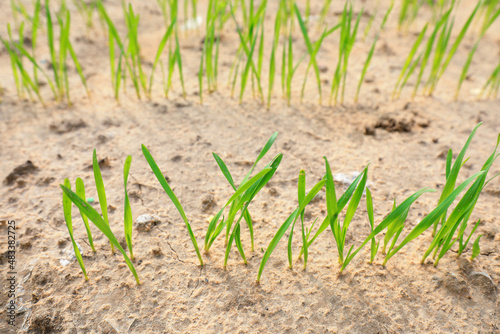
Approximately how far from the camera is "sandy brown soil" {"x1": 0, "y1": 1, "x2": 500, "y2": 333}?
1015mm

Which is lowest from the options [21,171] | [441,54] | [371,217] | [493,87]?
[21,171]

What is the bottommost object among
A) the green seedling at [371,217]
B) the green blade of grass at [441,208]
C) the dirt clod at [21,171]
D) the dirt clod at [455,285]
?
the dirt clod at [21,171]

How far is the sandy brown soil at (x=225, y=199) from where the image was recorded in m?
1.01

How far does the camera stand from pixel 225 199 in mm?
1377

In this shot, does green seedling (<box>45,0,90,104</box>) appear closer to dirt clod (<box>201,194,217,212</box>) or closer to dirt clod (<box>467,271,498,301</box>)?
dirt clod (<box>201,194,217,212</box>)

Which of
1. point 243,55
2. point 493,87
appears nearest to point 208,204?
point 243,55

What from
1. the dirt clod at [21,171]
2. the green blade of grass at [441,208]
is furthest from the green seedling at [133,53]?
the green blade of grass at [441,208]

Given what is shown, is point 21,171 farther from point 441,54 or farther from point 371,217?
point 441,54

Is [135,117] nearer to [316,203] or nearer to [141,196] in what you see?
[141,196]

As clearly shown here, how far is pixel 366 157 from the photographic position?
160 centimetres

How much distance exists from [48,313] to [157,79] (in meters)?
1.42

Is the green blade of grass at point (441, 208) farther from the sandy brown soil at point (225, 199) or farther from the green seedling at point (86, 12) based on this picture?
the green seedling at point (86, 12)

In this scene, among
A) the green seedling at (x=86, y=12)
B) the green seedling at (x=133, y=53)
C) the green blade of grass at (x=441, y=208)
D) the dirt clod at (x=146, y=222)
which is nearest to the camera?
the green blade of grass at (x=441, y=208)

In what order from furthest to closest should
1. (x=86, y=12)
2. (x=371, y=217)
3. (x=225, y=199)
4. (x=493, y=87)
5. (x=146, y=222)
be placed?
(x=86, y=12) < (x=493, y=87) < (x=225, y=199) < (x=146, y=222) < (x=371, y=217)
